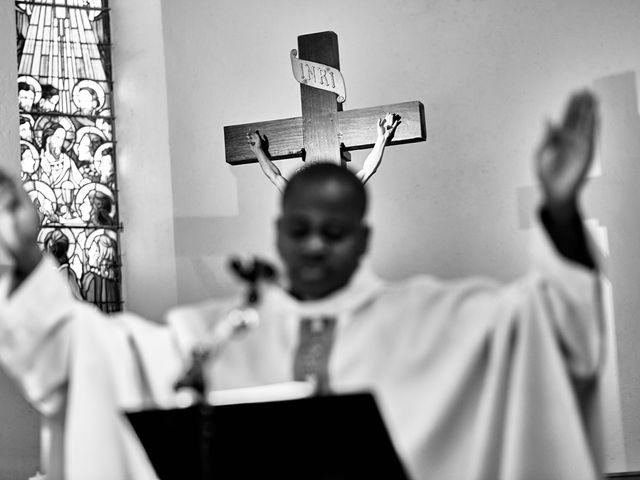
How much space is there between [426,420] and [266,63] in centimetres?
538

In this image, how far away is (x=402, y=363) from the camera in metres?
2.99

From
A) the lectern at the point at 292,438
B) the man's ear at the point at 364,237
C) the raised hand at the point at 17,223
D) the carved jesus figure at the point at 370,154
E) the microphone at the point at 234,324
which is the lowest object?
the lectern at the point at 292,438

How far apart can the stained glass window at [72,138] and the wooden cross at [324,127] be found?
1507 mm

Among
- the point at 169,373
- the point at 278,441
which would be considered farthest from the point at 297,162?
the point at 278,441

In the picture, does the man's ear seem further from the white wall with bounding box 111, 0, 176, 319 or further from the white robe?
the white wall with bounding box 111, 0, 176, 319

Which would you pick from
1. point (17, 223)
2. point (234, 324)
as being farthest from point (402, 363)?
point (17, 223)

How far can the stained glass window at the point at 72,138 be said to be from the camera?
Answer: 7.86 m

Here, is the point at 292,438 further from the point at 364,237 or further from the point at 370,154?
the point at 370,154

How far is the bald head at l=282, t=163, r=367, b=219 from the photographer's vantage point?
3.04m

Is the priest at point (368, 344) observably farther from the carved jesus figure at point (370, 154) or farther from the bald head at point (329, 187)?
the carved jesus figure at point (370, 154)

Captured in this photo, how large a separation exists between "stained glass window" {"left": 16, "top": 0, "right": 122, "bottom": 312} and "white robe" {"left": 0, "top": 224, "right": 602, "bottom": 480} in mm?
4741

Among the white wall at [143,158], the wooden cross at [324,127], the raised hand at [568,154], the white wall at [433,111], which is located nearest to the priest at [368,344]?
the raised hand at [568,154]

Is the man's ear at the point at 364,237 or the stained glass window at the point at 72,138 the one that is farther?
the stained glass window at the point at 72,138

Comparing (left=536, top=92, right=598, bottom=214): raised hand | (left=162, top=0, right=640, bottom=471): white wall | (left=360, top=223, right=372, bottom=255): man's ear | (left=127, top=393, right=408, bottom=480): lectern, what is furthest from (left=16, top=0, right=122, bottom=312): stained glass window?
(left=536, top=92, right=598, bottom=214): raised hand
